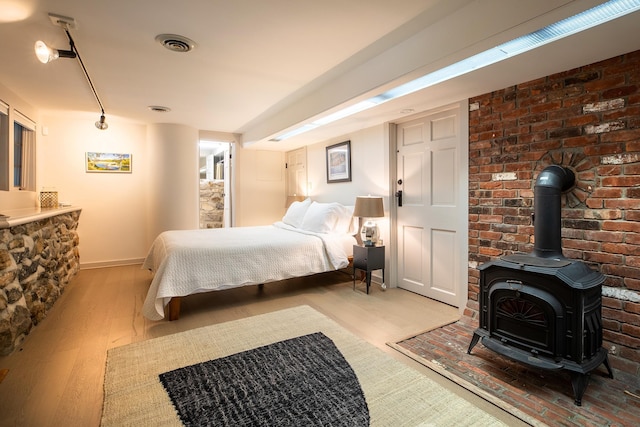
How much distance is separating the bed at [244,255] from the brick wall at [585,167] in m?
1.84

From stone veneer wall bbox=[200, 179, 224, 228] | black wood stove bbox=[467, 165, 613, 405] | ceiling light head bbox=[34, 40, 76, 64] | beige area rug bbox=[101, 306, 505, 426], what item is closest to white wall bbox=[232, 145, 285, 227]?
stone veneer wall bbox=[200, 179, 224, 228]

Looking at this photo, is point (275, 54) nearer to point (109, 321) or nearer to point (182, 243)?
point (182, 243)

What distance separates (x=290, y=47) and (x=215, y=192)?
220 inches

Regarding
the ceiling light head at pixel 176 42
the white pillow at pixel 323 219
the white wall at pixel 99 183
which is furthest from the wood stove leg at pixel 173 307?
the white wall at pixel 99 183

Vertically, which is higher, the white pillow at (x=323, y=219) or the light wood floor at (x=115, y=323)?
the white pillow at (x=323, y=219)

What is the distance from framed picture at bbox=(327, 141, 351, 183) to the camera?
14.7ft

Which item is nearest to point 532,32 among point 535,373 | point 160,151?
point 535,373

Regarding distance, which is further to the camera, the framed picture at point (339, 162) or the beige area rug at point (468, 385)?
the framed picture at point (339, 162)

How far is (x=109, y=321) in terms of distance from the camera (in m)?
2.85

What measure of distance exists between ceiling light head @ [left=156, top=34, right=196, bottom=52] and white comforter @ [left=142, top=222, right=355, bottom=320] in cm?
174

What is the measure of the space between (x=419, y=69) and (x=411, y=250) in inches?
85.1

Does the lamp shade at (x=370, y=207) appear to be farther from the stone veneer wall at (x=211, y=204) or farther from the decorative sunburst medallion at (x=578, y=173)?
the stone veneer wall at (x=211, y=204)

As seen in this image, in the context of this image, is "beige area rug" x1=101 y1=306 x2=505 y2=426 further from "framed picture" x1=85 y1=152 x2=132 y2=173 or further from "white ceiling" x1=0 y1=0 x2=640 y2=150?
"framed picture" x1=85 y1=152 x2=132 y2=173

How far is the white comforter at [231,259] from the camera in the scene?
286 centimetres
